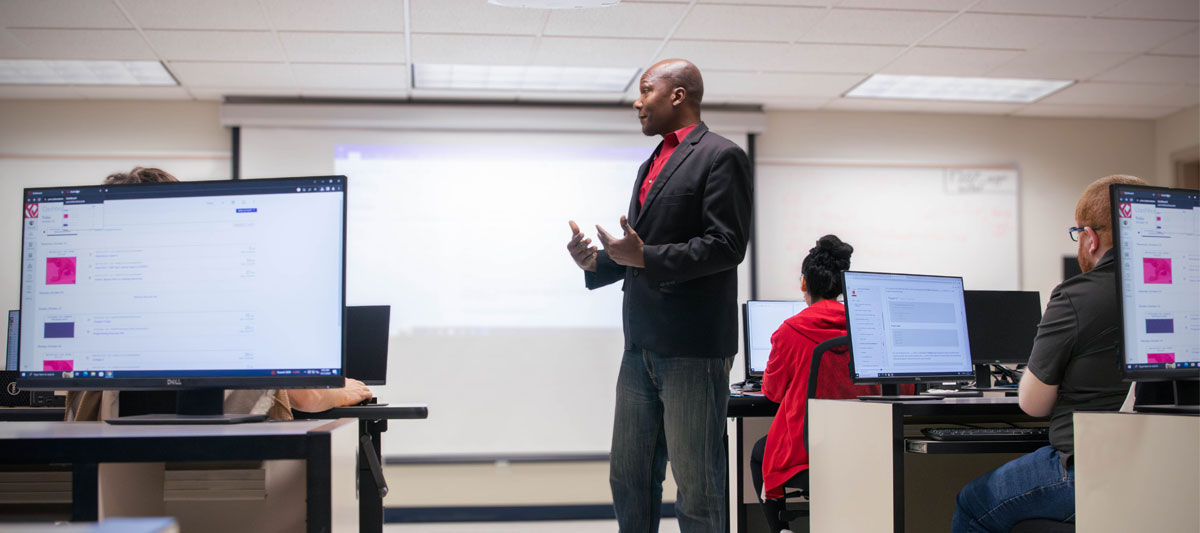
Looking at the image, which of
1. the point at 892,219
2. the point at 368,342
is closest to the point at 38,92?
the point at 368,342

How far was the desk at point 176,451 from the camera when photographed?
44.6 inches

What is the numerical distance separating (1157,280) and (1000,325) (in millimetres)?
1654

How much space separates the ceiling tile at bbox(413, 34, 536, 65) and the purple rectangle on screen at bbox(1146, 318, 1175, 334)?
2.96 m

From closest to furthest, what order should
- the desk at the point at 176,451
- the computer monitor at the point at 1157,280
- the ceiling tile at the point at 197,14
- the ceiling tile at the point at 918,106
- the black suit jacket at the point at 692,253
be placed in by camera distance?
the desk at the point at 176,451 → the computer monitor at the point at 1157,280 → the black suit jacket at the point at 692,253 → the ceiling tile at the point at 197,14 → the ceiling tile at the point at 918,106

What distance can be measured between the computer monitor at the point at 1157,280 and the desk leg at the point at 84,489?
166cm

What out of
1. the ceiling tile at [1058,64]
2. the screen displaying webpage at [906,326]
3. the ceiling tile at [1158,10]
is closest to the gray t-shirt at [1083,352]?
the screen displaying webpage at [906,326]

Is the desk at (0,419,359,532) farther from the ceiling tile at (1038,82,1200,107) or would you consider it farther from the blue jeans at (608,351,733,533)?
the ceiling tile at (1038,82,1200,107)

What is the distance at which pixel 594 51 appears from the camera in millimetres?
4254

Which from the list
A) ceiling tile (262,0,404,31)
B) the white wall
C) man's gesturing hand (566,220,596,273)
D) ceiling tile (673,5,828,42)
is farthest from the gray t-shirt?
the white wall

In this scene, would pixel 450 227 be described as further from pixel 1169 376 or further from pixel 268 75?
pixel 1169 376

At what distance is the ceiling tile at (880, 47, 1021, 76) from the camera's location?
4332 millimetres

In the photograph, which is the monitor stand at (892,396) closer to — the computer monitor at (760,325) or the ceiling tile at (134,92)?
the computer monitor at (760,325)

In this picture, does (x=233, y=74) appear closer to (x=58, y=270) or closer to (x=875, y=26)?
(x=875, y=26)

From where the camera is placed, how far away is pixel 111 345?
A: 1.45 meters
